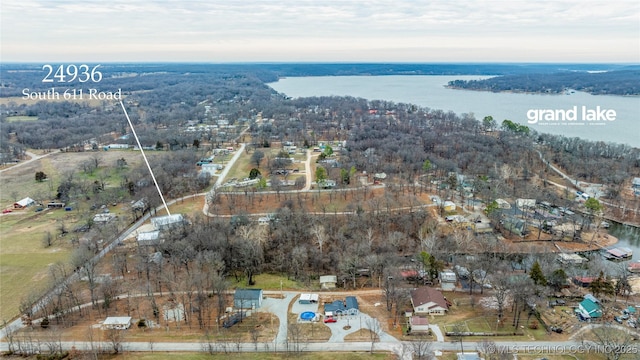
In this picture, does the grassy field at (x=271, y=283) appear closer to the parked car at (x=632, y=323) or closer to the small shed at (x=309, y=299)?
the small shed at (x=309, y=299)

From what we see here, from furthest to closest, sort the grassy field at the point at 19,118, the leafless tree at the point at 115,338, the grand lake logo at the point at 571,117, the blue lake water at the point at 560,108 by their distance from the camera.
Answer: the grand lake logo at the point at 571,117 < the grassy field at the point at 19,118 < the blue lake water at the point at 560,108 < the leafless tree at the point at 115,338

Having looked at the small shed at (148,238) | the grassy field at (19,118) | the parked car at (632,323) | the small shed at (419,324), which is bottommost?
the parked car at (632,323)

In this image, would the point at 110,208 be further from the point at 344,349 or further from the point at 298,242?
the point at 344,349

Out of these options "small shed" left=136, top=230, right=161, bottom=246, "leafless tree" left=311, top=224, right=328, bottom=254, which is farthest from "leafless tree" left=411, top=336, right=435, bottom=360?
"small shed" left=136, top=230, right=161, bottom=246

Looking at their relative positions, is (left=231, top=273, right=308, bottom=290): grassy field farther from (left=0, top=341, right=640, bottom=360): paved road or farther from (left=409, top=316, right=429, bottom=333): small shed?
(left=409, top=316, right=429, bottom=333): small shed

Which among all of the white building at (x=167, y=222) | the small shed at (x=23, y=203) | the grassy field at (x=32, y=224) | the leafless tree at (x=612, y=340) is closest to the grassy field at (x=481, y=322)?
the leafless tree at (x=612, y=340)

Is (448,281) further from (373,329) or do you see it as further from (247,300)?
(247,300)

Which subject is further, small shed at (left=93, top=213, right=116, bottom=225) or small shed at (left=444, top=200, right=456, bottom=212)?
small shed at (left=444, top=200, right=456, bottom=212)
